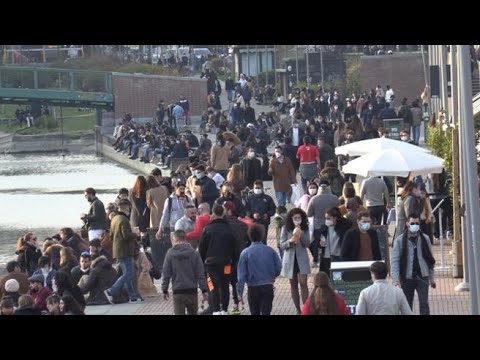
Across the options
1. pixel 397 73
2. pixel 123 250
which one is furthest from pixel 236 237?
pixel 397 73

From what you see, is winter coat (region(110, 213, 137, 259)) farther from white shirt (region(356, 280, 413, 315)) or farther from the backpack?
white shirt (region(356, 280, 413, 315))

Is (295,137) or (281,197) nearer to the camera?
(281,197)

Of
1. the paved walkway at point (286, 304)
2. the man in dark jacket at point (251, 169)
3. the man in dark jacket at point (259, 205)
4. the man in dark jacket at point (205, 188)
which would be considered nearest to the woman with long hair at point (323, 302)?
the paved walkway at point (286, 304)

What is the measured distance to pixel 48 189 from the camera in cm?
5119

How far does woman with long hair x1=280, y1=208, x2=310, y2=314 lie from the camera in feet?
58.4

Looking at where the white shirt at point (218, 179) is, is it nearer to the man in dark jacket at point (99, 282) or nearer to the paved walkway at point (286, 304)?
the paved walkway at point (286, 304)

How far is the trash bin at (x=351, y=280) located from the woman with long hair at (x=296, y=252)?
1.47 m

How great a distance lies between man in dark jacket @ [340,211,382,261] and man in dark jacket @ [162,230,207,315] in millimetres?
1699

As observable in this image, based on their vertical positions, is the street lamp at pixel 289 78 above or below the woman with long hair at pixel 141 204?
above

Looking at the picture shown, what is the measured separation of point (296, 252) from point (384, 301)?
3.71 meters

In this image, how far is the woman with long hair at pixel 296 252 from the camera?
58.4ft

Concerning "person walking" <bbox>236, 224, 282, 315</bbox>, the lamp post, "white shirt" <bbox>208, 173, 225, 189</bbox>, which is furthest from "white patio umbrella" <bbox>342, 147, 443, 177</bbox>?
the lamp post

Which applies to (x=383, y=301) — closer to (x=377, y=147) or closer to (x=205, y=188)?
(x=377, y=147)
